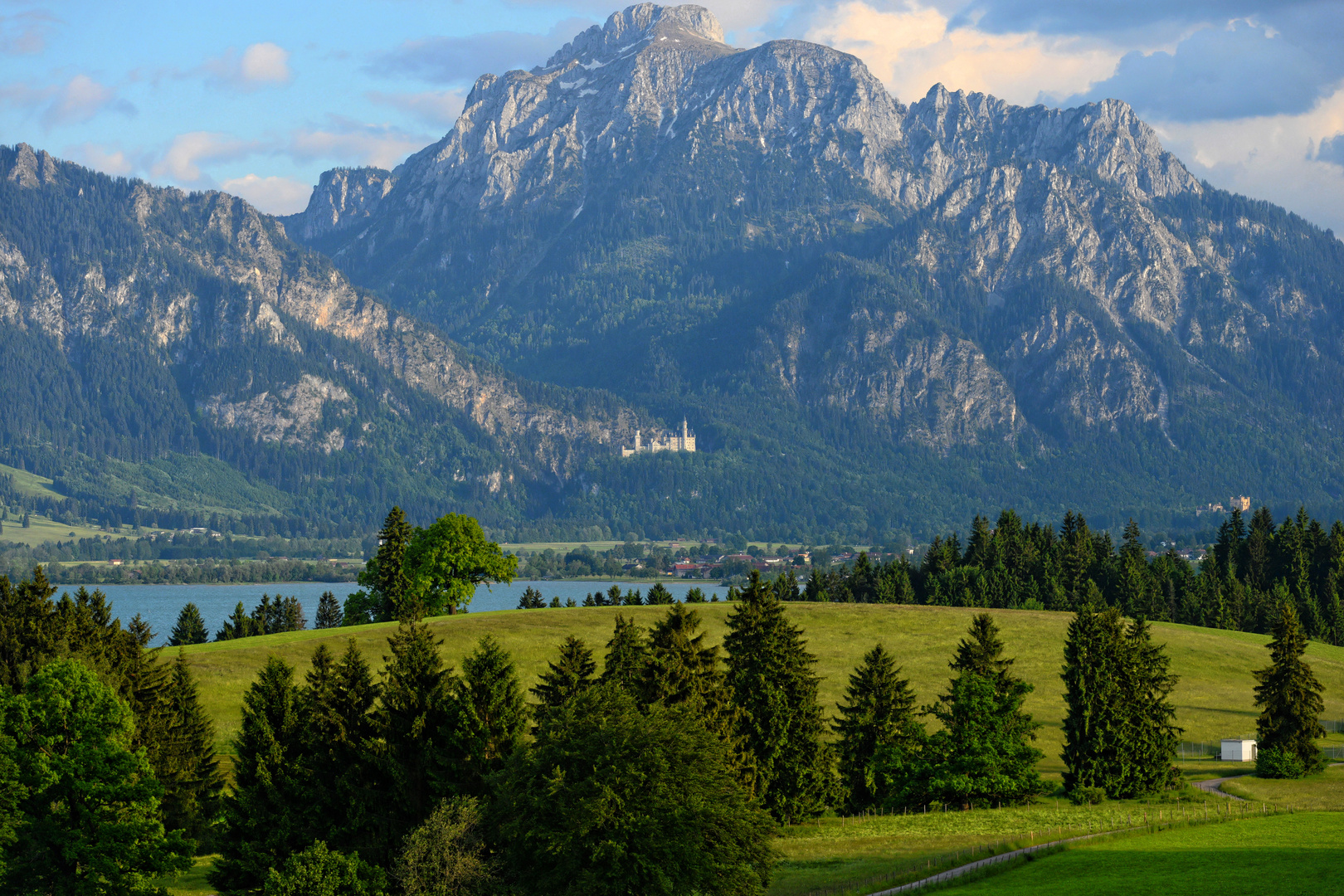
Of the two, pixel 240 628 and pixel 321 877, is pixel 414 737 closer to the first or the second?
pixel 321 877

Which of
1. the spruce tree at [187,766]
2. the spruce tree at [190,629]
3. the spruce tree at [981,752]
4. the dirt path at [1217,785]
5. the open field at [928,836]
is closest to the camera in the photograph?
the open field at [928,836]

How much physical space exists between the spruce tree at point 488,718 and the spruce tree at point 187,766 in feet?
53.5

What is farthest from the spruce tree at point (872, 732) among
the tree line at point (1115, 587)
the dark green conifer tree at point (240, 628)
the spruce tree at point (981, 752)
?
the tree line at point (1115, 587)

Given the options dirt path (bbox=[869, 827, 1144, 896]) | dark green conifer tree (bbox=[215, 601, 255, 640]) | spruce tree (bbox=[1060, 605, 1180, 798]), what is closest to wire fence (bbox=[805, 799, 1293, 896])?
dirt path (bbox=[869, 827, 1144, 896])

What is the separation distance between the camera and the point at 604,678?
74.7 meters

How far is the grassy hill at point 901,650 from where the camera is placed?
107812 mm

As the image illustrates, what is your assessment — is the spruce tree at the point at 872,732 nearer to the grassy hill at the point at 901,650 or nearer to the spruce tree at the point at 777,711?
the spruce tree at the point at 777,711

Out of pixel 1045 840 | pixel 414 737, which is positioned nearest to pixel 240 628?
pixel 414 737

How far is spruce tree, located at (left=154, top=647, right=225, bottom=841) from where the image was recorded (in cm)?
7344

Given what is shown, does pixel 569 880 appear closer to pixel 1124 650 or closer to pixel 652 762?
pixel 652 762

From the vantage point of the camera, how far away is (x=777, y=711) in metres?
Result: 79.7

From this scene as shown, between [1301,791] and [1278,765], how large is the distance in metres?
6.60

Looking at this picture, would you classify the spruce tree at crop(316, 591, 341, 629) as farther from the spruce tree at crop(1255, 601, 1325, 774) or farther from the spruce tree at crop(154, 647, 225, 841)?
the spruce tree at crop(1255, 601, 1325, 774)

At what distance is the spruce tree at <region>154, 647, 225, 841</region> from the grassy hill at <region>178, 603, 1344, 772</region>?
10.6 metres
